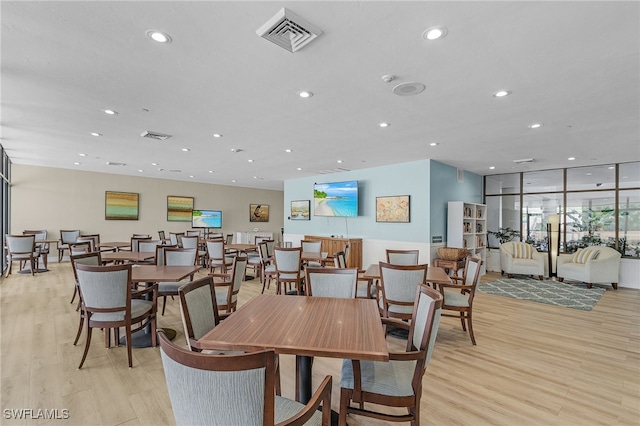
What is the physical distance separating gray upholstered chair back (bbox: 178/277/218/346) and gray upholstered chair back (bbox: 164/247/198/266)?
2231 millimetres

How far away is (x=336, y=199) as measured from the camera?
328 inches

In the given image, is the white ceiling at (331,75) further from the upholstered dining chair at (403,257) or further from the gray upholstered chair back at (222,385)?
the gray upholstered chair back at (222,385)

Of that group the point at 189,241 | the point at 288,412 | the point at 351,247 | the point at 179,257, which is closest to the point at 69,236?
the point at 189,241

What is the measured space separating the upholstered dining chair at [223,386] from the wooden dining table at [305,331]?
0.45 meters

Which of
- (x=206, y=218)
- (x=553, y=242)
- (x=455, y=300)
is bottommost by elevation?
(x=455, y=300)

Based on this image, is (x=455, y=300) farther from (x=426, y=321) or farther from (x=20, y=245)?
(x=20, y=245)

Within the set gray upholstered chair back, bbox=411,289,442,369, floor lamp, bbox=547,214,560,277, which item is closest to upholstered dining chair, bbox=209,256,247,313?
gray upholstered chair back, bbox=411,289,442,369

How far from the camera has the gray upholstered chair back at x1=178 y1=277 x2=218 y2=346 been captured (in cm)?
183

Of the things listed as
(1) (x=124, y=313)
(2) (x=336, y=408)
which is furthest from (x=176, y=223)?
(2) (x=336, y=408)

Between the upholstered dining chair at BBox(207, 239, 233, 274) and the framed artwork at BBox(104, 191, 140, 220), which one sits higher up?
the framed artwork at BBox(104, 191, 140, 220)

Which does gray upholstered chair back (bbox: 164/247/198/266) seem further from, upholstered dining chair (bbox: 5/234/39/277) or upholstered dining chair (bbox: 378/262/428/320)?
upholstered dining chair (bbox: 5/234/39/277)

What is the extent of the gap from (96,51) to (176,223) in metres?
9.31

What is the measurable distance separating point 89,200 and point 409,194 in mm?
9352

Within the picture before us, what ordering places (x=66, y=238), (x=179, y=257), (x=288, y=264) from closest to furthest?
(x=179, y=257) → (x=288, y=264) → (x=66, y=238)
